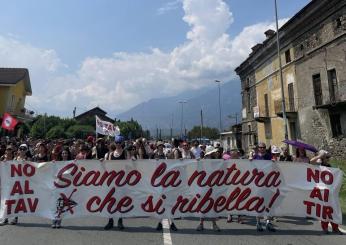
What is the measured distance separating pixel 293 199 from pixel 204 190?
1968 mm

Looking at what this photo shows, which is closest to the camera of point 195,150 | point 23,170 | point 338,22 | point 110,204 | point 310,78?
point 110,204

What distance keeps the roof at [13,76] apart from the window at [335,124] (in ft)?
110

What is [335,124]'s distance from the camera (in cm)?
2489

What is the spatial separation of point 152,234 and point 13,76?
41242 millimetres

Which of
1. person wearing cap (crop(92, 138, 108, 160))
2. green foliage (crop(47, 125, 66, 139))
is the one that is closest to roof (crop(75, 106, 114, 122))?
green foliage (crop(47, 125, 66, 139))

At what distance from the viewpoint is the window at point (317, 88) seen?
26.5m

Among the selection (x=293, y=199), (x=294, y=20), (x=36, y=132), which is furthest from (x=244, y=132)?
(x=293, y=199)

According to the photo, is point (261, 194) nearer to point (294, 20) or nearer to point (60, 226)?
point (60, 226)

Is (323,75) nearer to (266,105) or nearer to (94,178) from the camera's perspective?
(266,105)

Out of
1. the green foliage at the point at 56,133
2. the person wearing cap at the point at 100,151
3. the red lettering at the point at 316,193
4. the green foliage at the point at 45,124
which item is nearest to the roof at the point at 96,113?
the green foliage at the point at 45,124

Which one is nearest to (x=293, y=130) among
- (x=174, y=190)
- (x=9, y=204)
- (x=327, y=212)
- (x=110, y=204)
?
(x=327, y=212)

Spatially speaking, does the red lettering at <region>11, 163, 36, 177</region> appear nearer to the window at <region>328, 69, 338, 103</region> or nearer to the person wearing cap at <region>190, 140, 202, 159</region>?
the person wearing cap at <region>190, 140, 202, 159</region>

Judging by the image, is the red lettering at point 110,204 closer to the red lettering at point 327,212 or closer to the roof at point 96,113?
the red lettering at point 327,212

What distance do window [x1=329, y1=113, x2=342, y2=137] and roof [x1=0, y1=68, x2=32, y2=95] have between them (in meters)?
33.6
